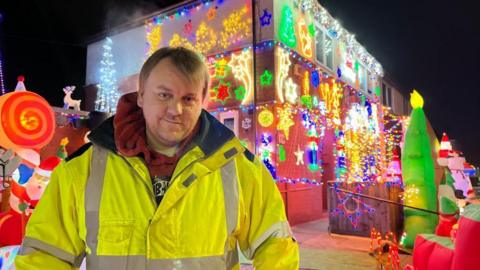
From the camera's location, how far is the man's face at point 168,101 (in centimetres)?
163

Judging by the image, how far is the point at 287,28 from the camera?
33.9 ft

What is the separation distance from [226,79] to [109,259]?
9.25 m

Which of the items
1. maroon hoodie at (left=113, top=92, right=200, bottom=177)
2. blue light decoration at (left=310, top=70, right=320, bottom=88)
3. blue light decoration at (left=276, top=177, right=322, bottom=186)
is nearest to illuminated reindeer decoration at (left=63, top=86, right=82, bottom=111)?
blue light decoration at (left=276, top=177, right=322, bottom=186)

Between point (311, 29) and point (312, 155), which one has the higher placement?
point (311, 29)

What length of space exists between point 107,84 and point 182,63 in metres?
A: 13.7

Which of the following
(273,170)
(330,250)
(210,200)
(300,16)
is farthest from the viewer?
(300,16)

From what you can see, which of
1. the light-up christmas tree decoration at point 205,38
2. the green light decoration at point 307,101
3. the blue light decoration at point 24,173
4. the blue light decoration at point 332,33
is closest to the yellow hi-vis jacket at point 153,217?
the blue light decoration at point 24,173

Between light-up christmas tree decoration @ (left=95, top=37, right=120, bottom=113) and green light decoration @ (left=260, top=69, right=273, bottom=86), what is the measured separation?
21.9ft

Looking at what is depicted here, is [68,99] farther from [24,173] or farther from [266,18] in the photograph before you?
[24,173]

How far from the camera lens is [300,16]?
11.3m

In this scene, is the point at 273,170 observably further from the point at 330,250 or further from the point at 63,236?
the point at 63,236

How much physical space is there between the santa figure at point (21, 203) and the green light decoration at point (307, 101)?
784cm

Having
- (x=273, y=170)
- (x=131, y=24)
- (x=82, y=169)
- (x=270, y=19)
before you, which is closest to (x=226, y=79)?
(x=270, y=19)

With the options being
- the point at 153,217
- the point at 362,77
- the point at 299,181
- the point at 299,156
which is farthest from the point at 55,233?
the point at 362,77
